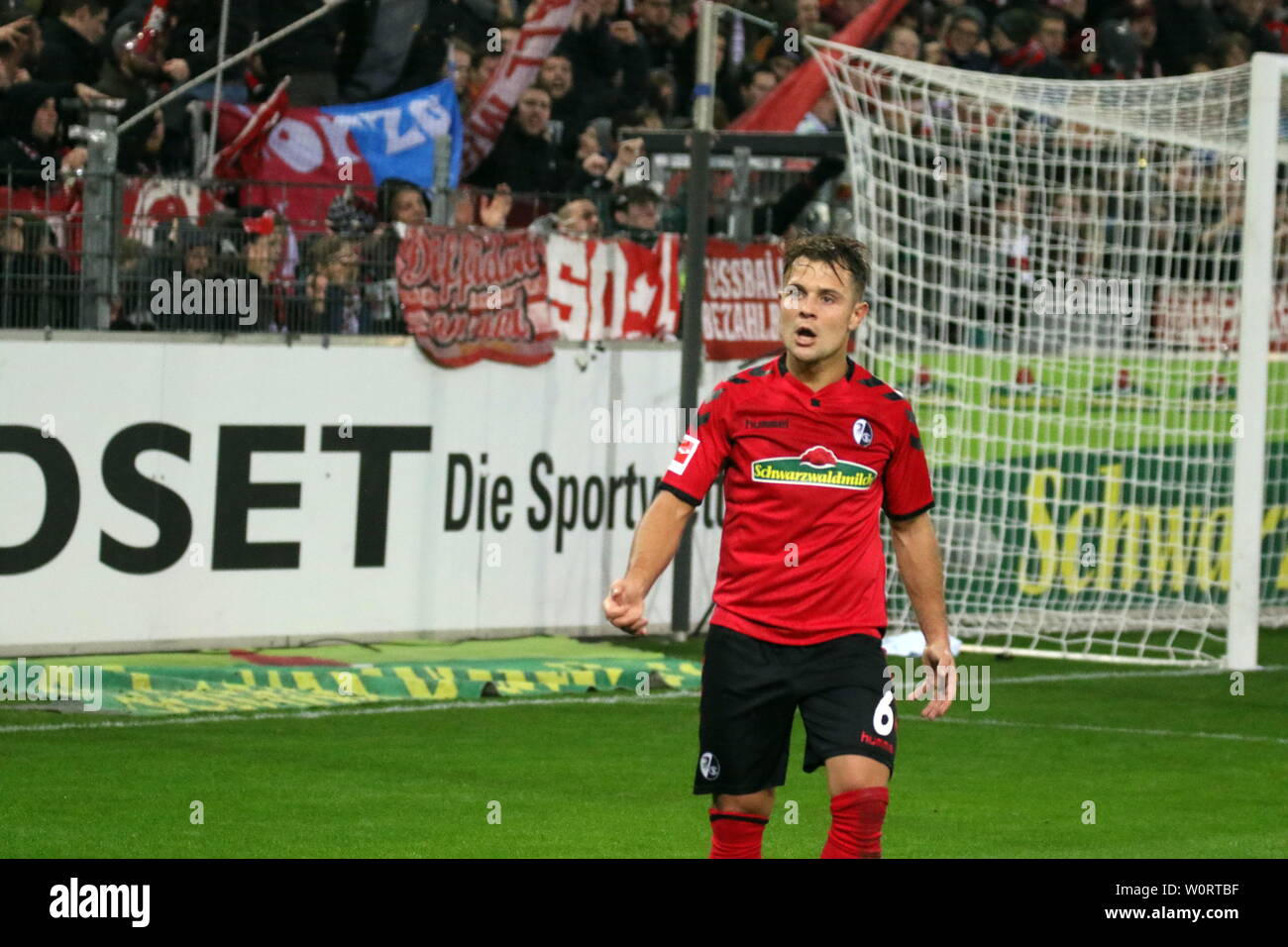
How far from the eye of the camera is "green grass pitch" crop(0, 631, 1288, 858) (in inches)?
320

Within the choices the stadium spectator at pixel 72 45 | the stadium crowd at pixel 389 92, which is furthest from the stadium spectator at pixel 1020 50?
the stadium spectator at pixel 72 45

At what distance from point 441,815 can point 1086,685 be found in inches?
215

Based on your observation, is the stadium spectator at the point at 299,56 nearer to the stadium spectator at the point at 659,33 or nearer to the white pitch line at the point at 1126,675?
the stadium spectator at the point at 659,33

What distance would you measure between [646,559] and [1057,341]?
9360 millimetres

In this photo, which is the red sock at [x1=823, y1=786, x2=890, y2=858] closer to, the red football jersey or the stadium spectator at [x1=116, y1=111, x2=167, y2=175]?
the red football jersey

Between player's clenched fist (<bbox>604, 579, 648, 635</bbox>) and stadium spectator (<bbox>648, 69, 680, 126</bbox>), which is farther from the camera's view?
stadium spectator (<bbox>648, 69, 680, 126</bbox>)

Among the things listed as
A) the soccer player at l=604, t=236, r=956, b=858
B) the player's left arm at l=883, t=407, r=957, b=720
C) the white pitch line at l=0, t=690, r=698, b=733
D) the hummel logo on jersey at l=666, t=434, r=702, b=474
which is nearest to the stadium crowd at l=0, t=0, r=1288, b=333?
the white pitch line at l=0, t=690, r=698, b=733

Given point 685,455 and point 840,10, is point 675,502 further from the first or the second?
point 840,10

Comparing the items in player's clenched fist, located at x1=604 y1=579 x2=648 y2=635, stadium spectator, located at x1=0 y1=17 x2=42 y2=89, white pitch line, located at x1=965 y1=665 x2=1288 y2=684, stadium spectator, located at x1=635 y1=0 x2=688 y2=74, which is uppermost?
stadium spectator, located at x1=635 y1=0 x2=688 y2=74

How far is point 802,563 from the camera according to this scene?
6.26 meters

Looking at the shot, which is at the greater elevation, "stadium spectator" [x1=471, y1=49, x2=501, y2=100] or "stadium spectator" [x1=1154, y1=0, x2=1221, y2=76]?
"stadium spectator" [x1=1154, y1=0, x2=1221, y2=76]

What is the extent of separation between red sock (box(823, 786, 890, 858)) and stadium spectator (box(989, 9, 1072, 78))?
45.3 ft

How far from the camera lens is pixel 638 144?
15.3 m

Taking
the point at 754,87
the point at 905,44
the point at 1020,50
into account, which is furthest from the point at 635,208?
the point at 1020,50
